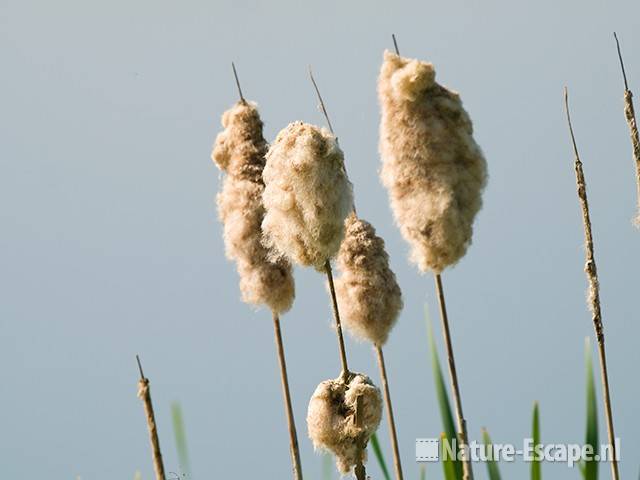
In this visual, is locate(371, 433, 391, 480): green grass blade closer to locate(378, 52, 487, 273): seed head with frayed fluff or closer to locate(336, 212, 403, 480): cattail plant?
locate(336, 212, 403, 480): cattail plant

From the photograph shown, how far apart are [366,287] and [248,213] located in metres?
0.69

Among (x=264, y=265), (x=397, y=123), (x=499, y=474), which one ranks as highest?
(x=397, y=123)

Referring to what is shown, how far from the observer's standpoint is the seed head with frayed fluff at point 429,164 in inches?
157

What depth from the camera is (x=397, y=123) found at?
13.3ft

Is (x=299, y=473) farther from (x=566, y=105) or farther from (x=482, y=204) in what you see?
(x=566, y=105)

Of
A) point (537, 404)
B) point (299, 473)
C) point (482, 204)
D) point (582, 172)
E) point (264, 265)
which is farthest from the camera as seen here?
point (264, 265)

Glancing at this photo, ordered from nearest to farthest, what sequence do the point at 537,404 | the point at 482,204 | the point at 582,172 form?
the point at 537,404 → the point at 482,204 → the point at 582,172

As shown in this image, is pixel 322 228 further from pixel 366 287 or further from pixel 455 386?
pixel 366 287

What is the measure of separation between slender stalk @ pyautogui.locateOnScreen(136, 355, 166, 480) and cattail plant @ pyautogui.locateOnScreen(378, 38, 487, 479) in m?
1.32

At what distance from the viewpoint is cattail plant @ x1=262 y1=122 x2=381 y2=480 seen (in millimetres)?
4125

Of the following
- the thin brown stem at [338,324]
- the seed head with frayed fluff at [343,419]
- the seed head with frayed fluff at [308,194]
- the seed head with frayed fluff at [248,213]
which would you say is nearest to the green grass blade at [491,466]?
the seed head with frayed fluff at [343,419]

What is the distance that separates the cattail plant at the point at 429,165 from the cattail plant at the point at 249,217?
1174 millimetres

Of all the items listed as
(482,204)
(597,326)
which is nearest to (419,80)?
(482,204)

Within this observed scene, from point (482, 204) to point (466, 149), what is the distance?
0.25 meters
